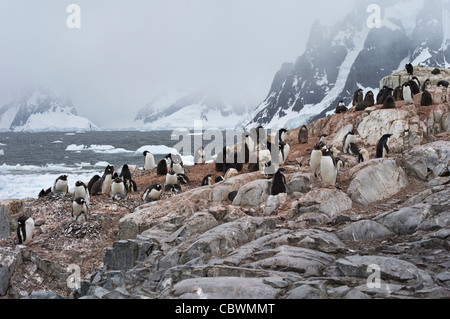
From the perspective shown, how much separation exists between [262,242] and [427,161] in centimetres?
716

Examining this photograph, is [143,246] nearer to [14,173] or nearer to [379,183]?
[379,183]

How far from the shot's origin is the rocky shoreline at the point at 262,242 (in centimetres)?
596

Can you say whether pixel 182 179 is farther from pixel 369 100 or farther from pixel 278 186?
pixel 369 100

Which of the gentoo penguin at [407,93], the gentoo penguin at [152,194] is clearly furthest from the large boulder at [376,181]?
the gentoo penguin at [407,93]

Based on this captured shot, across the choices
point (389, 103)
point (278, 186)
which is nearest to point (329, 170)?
point (278, 186)

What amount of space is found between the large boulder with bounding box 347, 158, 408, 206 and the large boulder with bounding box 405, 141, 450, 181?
1.53ft

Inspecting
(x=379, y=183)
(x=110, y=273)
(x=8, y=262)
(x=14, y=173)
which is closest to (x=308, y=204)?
(x=379, y=183)

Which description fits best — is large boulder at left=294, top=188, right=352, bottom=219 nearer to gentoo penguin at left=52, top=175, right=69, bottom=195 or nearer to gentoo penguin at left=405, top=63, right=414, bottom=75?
gentoo penguin at left=52, top=175, right=69, bottom=195

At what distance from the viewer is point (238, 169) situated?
61.1 feet

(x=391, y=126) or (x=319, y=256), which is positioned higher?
(x=391, y=126)

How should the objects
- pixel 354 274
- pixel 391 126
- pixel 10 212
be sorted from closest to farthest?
pixel 354 274 < pixel 10 212 < pixel 391 126

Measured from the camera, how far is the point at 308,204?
1049cm

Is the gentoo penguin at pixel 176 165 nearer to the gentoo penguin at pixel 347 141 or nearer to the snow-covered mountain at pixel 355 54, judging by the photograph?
the gentoo penguin at pixel 347 141

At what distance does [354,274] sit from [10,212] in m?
13.7
